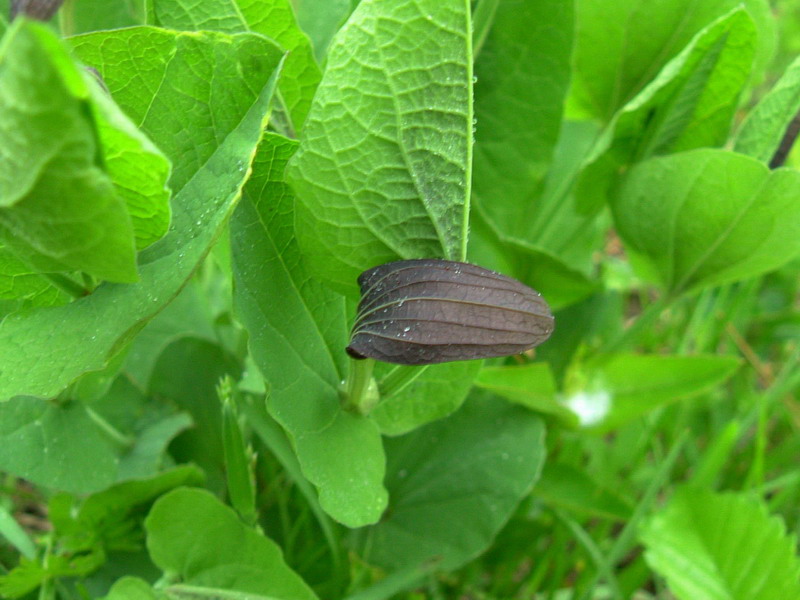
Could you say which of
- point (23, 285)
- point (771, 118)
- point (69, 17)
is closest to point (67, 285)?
point (23, 285)

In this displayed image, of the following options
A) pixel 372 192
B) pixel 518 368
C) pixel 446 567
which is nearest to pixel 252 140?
pixel 372 192

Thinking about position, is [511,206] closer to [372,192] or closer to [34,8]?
[372,192]

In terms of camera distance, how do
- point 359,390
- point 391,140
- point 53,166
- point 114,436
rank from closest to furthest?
point 53,166
point 391,140
point 359,390
point 114,436

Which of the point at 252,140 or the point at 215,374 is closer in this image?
the point at 252,140

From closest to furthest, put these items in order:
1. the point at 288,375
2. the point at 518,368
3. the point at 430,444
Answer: the point at 288,375, the point at 518,368, the point at 430,444

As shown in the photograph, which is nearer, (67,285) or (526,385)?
(67,285)

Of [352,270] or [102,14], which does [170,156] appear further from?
[102,14]
